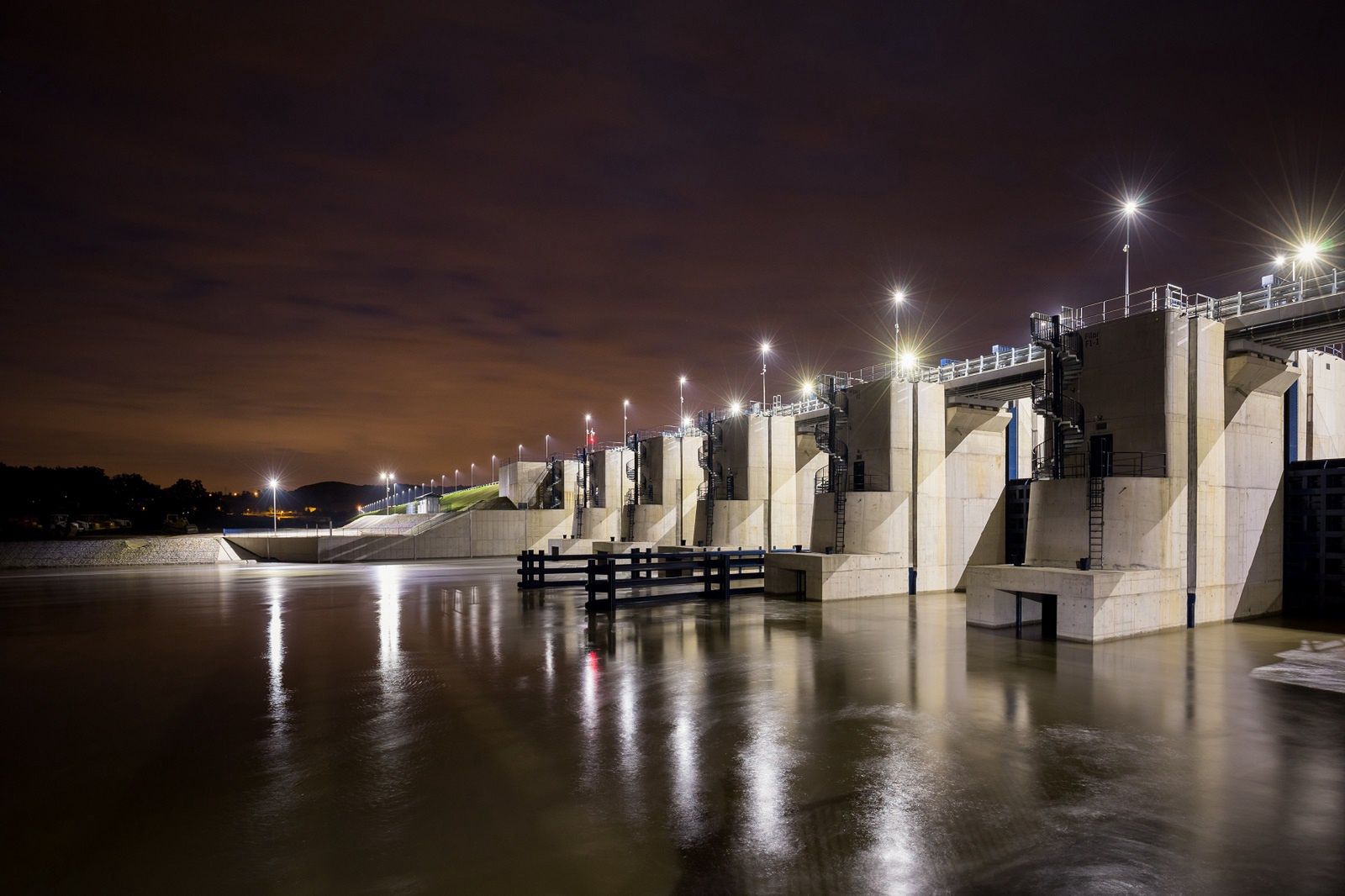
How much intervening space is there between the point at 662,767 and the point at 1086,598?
15.7m

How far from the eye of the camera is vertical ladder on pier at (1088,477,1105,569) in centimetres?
2270

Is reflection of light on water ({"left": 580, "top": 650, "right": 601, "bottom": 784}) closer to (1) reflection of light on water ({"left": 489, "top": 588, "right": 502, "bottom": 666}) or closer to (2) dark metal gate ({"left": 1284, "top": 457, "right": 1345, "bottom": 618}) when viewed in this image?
(1) reflection of light on water ({"left": 489, "top": 588, "right": 502, "bottom": 666})

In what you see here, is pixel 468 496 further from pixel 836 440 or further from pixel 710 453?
pixel 836 440

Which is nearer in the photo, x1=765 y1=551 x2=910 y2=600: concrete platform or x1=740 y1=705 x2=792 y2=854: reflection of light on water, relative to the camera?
x1=740 y1=705 x2=792 y2=854: reflection of light on water

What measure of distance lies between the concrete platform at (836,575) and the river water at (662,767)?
945 centimetres

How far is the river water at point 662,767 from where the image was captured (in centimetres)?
711

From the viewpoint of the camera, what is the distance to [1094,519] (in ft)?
74.8

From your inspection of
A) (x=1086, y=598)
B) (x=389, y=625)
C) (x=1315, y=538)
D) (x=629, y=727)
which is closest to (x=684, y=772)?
(x=629, y=727)

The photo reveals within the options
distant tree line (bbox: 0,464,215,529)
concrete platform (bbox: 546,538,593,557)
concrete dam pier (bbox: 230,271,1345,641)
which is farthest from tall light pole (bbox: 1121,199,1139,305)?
distant tree line (bbox: 0,464,215,529)

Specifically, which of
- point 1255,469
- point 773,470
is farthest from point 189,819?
point 773,470

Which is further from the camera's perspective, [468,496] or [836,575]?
[468,496]

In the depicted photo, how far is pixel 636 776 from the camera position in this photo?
9539 millimetres

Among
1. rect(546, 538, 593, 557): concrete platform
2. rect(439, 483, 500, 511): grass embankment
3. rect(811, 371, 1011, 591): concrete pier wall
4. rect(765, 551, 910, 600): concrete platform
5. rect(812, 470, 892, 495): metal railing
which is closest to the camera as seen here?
rect(765, 551, 910, 600): concrete platform

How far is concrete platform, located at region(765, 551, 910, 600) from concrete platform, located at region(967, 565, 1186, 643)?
6650 millimetres
